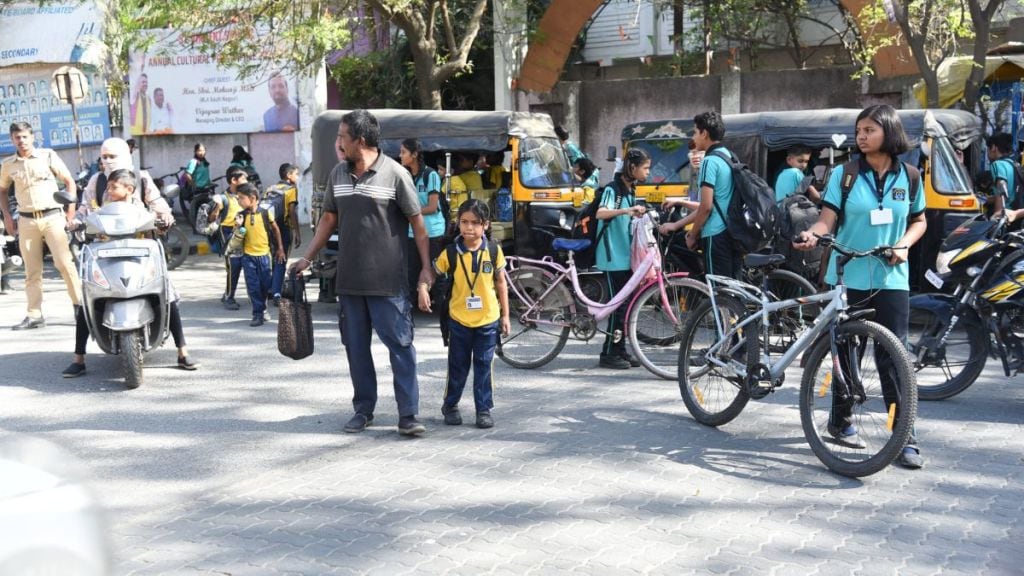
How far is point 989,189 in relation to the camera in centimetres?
1138

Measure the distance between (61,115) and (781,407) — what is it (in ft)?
73.5

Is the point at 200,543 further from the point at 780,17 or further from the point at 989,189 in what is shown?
Answer: the point at 780,17

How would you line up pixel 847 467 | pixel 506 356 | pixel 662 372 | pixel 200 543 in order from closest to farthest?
pixel 200 543 → pixel 847 467 → pixel 662 372 → pixel 506 356

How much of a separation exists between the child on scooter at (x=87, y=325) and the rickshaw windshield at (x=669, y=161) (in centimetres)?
598

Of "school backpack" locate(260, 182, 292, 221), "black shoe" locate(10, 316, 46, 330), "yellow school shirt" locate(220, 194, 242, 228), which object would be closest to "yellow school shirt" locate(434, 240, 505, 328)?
"school backpack" locate(260, 182, 292, 221)

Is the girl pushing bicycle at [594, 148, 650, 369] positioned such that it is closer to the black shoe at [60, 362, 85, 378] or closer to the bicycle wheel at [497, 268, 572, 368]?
the bicycle wheel at [497, 268, 572, 368]

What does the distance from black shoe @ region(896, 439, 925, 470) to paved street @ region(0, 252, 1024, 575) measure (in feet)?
0.23

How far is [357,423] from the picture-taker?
6.52 m

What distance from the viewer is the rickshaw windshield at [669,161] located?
12352mm

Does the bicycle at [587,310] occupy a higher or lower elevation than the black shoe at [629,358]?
higher

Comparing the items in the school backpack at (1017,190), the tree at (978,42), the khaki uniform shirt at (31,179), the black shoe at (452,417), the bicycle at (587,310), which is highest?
the tree at (978,42)

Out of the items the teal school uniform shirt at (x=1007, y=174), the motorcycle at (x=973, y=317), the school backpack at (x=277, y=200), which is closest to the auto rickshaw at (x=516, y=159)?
the school backpack at (x=277, y=200)

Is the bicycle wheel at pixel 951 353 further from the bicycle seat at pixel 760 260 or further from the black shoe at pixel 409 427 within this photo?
the black shoe at pixel 409 427

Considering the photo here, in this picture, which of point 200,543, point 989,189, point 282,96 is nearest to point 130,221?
point 200,543
